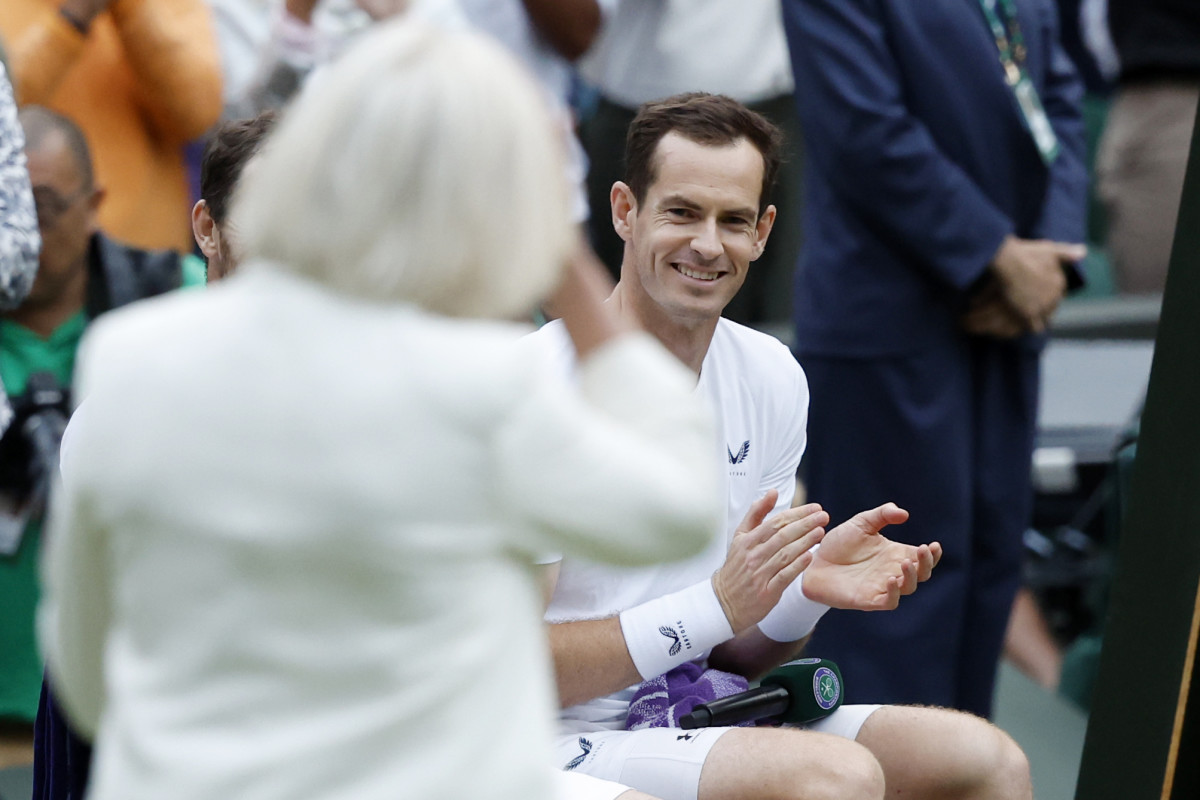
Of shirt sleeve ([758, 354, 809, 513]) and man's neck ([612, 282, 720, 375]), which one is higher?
man's neck ([612, 282, 720, 375])

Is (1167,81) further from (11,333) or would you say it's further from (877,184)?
(11,333)

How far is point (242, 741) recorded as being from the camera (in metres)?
1.14

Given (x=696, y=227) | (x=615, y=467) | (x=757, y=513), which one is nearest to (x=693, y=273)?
(x=696, y=227)

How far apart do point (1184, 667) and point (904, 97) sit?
1.20 metres

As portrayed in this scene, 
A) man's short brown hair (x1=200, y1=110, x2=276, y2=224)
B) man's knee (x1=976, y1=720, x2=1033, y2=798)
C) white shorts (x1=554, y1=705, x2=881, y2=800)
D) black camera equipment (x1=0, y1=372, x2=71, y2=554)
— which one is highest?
man's short brown hair (x1=200, y1=110, x2=276, y2=224)

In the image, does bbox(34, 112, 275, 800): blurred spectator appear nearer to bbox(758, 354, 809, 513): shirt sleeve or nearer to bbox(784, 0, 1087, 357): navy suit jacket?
bbox(758, 354, 809, 513): shirt sleeve

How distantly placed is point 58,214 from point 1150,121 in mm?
2535

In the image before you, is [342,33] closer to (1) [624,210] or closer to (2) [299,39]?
(2) [299,39]

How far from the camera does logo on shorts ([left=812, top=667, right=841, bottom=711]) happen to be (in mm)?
2006

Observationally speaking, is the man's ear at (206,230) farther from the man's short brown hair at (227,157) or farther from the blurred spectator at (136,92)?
the blurred spectator at (136,92)

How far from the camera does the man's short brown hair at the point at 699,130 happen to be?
6.81 ft

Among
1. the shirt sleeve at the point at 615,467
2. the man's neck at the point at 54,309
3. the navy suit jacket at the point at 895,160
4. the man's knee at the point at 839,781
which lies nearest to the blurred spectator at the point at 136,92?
the man's neck at the point at 54,309

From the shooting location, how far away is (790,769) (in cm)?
185

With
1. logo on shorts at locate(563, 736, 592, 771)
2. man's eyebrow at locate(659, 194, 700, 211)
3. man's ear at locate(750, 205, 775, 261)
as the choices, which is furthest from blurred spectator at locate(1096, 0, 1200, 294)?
logo on shorts at locate(563, 736, 592, 771)
